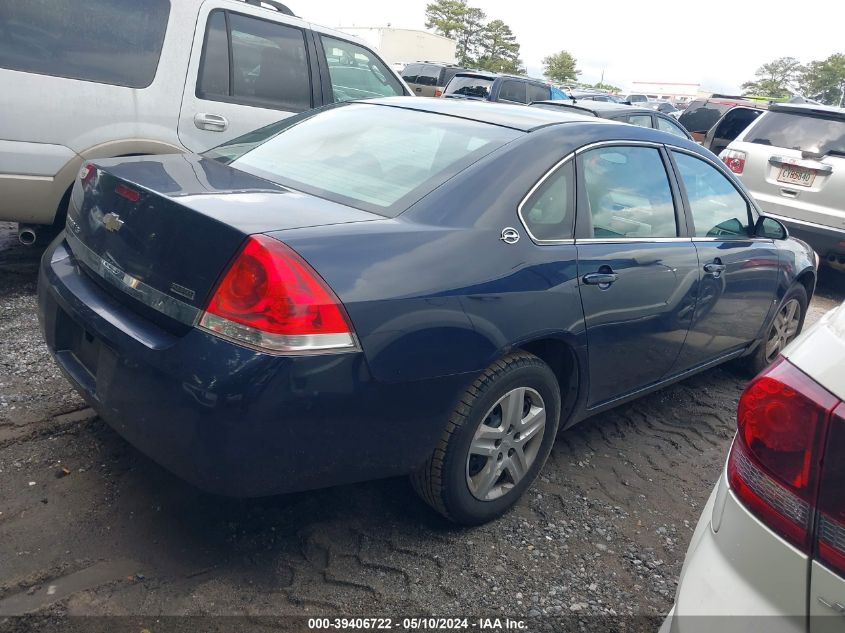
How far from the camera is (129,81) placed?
4.48 metres

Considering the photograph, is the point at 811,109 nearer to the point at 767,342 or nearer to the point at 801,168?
the point at 801,168

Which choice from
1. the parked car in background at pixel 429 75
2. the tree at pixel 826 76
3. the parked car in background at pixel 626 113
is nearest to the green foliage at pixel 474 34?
the tree at pixel 826 76

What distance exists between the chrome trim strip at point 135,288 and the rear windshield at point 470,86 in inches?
468

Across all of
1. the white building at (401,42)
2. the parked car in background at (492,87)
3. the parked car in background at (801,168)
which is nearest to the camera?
the parked car in background at (801,168)

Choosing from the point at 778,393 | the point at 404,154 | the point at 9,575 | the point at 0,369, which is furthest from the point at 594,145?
the point at 0,369

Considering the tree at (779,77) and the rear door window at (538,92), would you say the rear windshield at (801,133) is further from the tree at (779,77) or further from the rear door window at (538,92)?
the tree at (779,77)

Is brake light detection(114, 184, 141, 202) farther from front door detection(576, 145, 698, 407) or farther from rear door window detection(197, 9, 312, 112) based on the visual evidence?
rear door window detection(197, 9, 312, 112)

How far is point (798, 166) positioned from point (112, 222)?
689 cm

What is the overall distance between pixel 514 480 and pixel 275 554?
95 cm

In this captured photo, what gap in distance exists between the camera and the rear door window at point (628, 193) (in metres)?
3.07

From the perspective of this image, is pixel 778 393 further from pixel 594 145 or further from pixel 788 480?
pixel 594 145

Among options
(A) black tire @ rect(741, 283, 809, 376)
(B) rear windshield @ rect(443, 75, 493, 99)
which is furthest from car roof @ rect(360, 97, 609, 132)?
(B) rear windshield @ rect(443, 75, 493, 99)

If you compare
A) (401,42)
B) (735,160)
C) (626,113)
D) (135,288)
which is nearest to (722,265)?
(135,288)

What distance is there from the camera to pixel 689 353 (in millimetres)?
3725
